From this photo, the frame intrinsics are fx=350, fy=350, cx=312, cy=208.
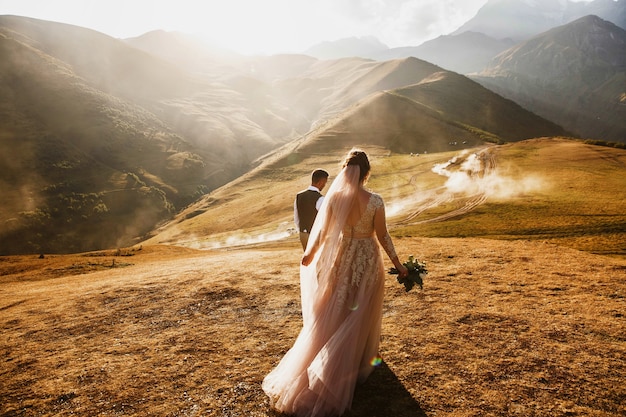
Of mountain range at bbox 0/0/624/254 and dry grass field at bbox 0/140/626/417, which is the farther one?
mountain range at bbox 0/0/624/254

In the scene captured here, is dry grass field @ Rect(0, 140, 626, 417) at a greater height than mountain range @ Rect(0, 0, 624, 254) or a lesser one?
lesser

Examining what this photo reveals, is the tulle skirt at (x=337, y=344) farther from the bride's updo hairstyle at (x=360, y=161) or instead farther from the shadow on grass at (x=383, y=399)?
the bride's updo hairstyle at (x=360, y=161)

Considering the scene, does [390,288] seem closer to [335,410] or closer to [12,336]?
[335,410]

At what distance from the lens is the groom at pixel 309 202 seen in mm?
8586

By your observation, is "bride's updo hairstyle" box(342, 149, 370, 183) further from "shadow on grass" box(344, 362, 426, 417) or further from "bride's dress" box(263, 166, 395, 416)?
"shadow on grass" box(344, 362, 426, 417)

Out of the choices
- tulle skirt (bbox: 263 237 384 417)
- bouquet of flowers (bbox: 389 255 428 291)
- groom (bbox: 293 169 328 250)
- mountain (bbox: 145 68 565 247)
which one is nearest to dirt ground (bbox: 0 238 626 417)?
tulle skirt (bbox: 263 237 384 417)

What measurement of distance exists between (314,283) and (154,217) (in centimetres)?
11011

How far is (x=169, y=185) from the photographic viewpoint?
127m

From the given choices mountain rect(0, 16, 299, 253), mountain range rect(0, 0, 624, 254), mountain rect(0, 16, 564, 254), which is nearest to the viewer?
mountain rect(0, 16, 299, 253)

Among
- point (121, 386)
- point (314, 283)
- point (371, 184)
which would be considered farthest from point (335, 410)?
point (371, 184)

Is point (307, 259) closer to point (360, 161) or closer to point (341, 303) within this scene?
point (341, 303)

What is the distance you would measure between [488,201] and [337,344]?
43564 mm

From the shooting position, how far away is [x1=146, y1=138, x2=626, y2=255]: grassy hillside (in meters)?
30.4

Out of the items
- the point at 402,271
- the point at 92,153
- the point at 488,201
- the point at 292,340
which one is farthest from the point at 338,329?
the point at 92,153
